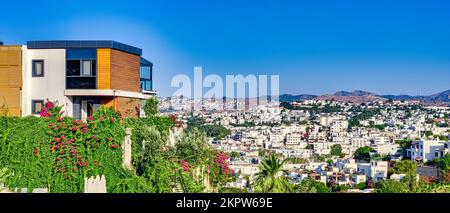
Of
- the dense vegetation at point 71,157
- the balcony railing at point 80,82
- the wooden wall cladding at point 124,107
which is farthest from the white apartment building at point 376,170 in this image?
the dense vegetation at point 71,157

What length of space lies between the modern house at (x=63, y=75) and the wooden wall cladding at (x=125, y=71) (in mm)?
25

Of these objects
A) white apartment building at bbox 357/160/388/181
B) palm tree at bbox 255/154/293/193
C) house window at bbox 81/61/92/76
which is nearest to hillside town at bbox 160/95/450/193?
white apartment building at bbox 357/160/388/181

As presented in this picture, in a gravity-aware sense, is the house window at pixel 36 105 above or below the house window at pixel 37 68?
below

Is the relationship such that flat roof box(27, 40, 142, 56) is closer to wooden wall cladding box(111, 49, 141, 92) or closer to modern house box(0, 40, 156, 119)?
modern house box(0, 40, 156, 119)

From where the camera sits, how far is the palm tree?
857 cm

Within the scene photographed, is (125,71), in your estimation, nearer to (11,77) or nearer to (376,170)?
(11,77)

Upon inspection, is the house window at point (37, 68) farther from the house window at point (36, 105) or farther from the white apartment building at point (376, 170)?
the white apartment building at point (376, 170)

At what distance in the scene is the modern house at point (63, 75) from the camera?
582 inches

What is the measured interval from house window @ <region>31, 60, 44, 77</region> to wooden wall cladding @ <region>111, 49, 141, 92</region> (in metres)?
1.83

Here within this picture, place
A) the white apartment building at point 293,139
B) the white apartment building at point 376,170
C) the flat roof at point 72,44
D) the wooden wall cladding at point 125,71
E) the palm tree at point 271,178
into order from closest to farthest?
the palm tree at point 271,178 → the flat roof at point 72,44 → the wooden wall cladding at point 125,71 → the white apartment building at point 293,139 → the white apartment building at point 376,170

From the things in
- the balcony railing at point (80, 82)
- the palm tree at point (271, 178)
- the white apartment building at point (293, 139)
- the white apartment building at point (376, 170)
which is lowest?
the white apartment building at point (376, 170)

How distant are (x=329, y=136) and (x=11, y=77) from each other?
19.4 m
